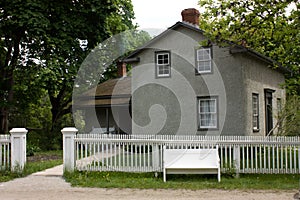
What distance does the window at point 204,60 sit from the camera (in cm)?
2000

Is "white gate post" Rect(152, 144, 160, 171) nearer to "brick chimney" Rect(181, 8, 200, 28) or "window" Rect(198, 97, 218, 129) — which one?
"window" Rect(198, 97, 218, 129)

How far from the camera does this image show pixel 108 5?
22672 mm

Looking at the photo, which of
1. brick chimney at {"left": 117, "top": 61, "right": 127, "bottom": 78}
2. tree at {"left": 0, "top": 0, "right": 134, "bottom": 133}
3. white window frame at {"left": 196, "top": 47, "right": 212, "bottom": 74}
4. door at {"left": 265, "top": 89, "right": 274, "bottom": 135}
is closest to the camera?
white window frame at {"left": 196, "top": 47, "right": 212, "bottom": 74}

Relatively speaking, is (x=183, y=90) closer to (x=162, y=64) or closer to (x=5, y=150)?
(x=162, y=64)

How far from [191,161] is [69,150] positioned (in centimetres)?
401

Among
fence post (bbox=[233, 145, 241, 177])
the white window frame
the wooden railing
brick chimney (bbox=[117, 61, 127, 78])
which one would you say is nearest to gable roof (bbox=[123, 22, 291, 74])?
the white window frame

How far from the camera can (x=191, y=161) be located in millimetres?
11531

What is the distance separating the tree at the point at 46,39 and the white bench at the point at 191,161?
11.3 meters

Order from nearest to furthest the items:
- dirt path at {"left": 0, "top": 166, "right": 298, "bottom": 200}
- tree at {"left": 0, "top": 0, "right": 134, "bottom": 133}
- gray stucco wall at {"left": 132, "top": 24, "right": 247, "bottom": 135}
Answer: dirt path at {"left": 0, "top": 166, "right": 298, "bottom": 200}, gray stucco wall at {"left": 132, "top": 24, "right": 247, "bottom": 135}, tree at {"left": 0, "top": 0, "right": 134, "bottom": 133}

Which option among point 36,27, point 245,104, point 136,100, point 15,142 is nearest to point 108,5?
point 36,27

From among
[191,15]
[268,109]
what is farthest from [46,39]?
[268,109]

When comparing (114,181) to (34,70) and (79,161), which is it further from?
(34,70)

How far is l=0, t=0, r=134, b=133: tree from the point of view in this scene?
68.0 ft

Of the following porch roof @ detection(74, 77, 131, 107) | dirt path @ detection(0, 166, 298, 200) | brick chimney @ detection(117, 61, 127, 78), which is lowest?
dirt path @ detection(0, 166, 298, 200)
